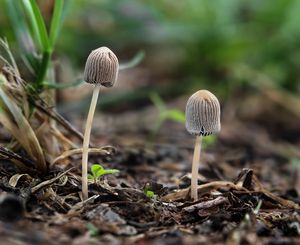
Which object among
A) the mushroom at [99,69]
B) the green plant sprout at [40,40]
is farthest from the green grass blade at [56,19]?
the mushroom at [99,69]

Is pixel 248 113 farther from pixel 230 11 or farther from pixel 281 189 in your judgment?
pixel 281 189

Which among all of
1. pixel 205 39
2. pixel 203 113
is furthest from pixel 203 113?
pixel 205 39

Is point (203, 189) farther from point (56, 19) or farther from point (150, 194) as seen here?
point (56, 19)

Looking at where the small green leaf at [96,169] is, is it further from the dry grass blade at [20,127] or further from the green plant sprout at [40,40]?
the green plant sprout at [40,40]

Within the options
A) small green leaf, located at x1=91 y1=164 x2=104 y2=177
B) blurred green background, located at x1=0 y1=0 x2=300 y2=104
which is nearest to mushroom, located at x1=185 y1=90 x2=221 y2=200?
small green leaf, located at x1=91 y1=164 x2=104 y2=177

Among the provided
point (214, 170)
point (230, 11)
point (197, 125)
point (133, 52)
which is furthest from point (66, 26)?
point (197, 125)

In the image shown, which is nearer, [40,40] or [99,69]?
[99,69]

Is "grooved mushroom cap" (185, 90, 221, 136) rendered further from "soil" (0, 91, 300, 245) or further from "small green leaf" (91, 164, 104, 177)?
"small green leaf" (91, 164, 104, 177)
